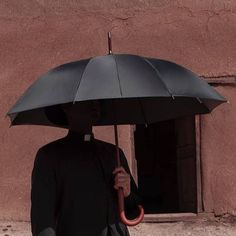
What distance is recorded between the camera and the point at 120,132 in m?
6.89

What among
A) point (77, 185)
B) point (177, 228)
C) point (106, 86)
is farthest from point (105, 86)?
point (177, 228)

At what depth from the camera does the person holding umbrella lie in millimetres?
2840

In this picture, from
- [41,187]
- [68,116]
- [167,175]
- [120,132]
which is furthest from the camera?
[167,175]

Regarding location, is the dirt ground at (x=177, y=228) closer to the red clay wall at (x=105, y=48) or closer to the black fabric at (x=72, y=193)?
the red clay wall at (x=105, y=48)

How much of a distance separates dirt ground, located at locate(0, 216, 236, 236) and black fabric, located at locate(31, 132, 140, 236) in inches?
147

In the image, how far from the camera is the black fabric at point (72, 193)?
2836 millimetres

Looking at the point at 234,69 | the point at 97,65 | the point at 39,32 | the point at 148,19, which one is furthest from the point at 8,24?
the point at 97,65

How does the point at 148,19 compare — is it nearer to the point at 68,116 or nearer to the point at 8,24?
the point at 8,24

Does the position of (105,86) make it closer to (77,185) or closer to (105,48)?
(77,185)

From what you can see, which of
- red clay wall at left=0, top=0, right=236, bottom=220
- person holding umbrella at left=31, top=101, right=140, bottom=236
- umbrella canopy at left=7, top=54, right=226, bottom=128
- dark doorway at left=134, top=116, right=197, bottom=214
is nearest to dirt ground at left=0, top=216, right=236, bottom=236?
red clay wall at left=0, top=0, right=236, bottom=220

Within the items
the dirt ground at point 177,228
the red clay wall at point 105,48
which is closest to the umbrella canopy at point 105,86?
the dirt ground at point 177,228

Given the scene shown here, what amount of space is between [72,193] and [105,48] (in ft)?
13.8

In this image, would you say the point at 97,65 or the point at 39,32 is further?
the point at 39,32

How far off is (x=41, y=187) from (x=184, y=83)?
33.2 inches
